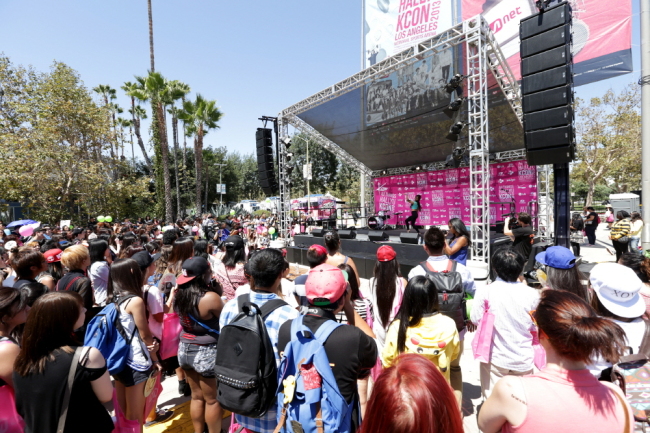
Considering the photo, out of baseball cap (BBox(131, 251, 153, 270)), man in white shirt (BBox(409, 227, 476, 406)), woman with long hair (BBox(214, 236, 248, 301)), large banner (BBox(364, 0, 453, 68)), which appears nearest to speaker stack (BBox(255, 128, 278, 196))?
large banner (BBox(364, 0, 453, 68))

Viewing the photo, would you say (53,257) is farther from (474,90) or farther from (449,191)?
(449,191)

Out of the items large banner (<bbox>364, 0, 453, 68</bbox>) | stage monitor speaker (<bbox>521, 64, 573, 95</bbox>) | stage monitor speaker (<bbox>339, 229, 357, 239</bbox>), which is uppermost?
large banner (<bbox>364, 0, 453, 68</bbox>)

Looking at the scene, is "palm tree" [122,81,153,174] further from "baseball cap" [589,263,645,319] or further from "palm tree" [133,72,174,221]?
"baseball cap" [589,263,645,319]

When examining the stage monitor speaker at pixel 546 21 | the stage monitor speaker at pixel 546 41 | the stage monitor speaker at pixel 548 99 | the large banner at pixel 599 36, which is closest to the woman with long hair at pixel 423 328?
the stage monitor speaker at pixel 548 99

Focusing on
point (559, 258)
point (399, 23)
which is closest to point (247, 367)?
point (559, 258)

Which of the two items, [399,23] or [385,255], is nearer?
[385,255]

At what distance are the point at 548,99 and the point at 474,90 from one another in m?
2.54

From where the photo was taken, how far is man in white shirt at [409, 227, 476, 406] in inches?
104

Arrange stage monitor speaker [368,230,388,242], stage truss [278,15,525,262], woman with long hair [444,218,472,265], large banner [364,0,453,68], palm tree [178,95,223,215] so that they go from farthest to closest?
1. palm tree [178,95,223,215]
2. large banner [364,0,453,68]
3. stage monitor speaker [368,230,388,242]
4. stage truss [278,15,525,262]
5. woman with long hair [444,218,472,265]

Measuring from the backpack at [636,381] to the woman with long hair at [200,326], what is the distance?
245 centimetres

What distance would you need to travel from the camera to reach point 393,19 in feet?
56.9

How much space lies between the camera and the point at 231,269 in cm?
354

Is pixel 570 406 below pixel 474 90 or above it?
below

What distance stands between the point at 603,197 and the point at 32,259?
53.3m
